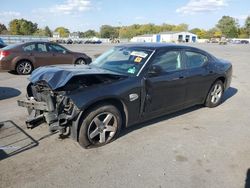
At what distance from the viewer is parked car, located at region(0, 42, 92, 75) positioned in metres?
10.3

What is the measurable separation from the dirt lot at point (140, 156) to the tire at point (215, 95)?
790 millimetres

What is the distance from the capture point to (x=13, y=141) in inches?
166

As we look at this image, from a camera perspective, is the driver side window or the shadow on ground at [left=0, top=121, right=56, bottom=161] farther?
the driver side window

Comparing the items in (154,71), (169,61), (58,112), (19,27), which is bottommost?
(58,112)

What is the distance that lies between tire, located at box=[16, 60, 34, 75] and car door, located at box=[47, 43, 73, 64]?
1091 mm

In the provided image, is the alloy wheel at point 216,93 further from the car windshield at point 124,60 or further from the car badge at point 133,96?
the car badge at point 133,96

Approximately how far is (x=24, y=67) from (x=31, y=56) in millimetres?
543

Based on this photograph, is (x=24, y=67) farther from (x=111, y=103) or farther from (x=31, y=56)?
(x=111, y=103)

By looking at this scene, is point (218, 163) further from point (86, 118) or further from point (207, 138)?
point (86, 118)

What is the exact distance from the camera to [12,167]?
11.4 ft

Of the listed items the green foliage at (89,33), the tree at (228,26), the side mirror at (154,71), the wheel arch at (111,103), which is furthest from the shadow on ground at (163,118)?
the green foliage at (89,33)

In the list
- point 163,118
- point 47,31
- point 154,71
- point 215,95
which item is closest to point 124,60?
point 154,71

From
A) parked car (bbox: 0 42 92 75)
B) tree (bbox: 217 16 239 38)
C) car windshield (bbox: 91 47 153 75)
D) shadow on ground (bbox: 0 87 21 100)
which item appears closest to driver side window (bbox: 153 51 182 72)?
car windshield (bbox: 91 47 153 75)

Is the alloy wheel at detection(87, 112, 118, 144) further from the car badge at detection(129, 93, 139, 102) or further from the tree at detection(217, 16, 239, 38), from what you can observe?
the tree at detection(217, 16, 239, 38)
